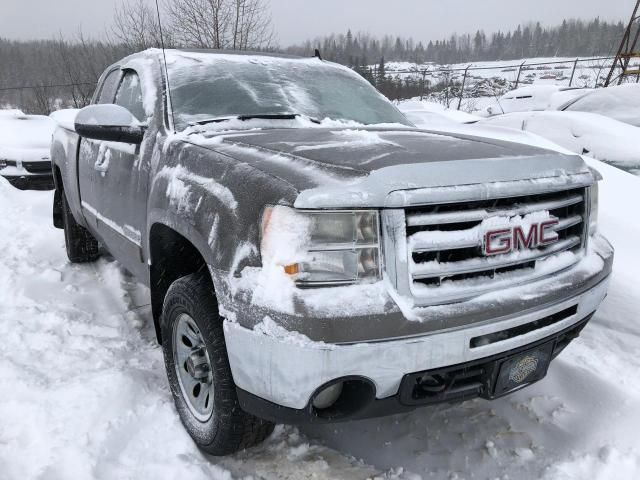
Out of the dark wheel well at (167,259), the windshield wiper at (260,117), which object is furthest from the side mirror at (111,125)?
the dark wheel well at (167,259)

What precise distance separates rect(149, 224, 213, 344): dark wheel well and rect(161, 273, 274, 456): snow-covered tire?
0.21 m

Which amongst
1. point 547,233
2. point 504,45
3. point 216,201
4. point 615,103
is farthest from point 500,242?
point 504,45

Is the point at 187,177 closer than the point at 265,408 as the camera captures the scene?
No

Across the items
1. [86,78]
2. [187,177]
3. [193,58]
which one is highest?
[193,58]

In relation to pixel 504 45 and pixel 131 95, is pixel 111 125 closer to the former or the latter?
pixel 131 95

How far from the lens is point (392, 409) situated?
1796mm

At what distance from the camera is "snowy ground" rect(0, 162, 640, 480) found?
215cm

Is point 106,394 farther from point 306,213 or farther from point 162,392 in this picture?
point 306,213

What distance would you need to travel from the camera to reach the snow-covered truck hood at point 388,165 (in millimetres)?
1651

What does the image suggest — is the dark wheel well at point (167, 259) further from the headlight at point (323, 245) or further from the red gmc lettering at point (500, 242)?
the red gmc lettering at point (500, 242)

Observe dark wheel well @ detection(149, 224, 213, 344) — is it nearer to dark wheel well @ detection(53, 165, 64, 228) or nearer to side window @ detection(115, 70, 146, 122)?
side window @ detection(115, 70, 146, 122)

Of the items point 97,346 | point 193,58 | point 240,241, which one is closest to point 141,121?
point 193,58

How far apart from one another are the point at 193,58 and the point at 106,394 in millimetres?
1982

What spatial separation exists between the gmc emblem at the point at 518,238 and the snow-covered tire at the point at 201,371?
1.02 meters
